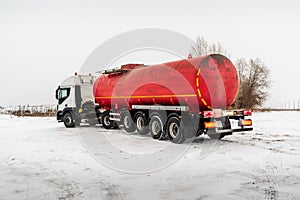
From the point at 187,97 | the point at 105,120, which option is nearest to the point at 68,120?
the point at 105,120

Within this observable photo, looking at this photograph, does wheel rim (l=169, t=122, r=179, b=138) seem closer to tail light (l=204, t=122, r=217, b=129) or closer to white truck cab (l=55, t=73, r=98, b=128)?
tail light (l=204, t=122, r=217, b=129)

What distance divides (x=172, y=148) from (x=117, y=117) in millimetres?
5960

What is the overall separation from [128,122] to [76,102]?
4811 mm

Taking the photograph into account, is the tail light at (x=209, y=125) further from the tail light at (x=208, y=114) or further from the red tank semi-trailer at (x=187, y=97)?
the tail light at (x=208, y=114)

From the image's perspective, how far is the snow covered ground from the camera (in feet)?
16.5

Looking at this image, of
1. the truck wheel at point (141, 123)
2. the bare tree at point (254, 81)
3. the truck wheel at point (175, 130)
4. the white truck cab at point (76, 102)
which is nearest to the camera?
the truck wheel at point (175, 130)

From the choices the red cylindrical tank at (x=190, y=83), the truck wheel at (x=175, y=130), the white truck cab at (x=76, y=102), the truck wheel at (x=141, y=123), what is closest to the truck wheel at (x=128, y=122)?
the truck wheel at (x=141, y=123)

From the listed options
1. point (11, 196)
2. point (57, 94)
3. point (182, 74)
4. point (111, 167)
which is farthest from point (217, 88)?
point (57, 94)

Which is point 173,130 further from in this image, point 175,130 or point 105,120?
point 105,120

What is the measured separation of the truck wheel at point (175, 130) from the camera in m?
10.3

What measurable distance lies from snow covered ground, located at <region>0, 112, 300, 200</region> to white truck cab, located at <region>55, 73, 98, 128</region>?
6358mm

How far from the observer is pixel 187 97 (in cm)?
1004

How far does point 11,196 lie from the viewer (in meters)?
4.93

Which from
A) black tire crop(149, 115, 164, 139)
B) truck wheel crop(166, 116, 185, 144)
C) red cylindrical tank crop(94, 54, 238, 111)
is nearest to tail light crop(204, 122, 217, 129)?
red cylindrical tank crop(94, 54, 238, 111)
